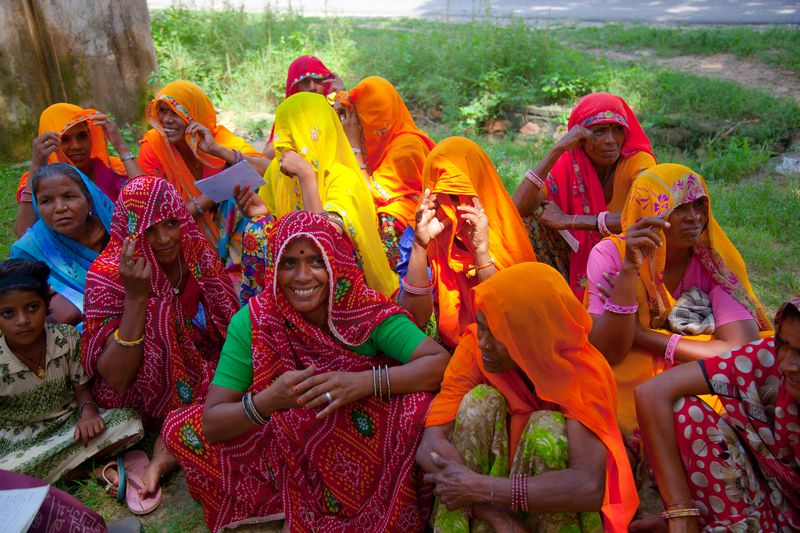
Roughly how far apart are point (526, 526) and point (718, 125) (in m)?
5.30

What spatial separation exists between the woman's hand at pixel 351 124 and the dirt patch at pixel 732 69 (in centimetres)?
458

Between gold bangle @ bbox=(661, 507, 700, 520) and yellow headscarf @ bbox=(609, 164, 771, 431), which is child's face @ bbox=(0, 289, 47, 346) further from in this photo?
gold bangle @ bbox=(661, 507, 700, 520)

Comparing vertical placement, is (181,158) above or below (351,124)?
below

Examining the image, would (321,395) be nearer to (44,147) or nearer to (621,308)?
(621,308)

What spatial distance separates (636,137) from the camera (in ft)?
12.9

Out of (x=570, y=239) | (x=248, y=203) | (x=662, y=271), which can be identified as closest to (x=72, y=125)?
(x=248, y=203)

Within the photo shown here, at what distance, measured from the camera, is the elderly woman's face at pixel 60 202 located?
11.8 ft

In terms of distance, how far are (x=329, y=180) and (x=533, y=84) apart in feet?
14.7

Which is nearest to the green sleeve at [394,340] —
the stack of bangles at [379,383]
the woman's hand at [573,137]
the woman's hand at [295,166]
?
the stack of bangles at [379,383]

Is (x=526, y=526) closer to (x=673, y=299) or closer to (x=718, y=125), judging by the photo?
(x=673, y=299)

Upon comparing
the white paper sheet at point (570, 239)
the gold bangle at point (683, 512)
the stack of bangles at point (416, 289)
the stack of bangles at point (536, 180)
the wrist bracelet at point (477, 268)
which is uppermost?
the stack of bangles at point (536, 180)

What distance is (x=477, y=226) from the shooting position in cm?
326

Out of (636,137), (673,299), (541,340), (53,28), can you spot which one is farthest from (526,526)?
(53,28)

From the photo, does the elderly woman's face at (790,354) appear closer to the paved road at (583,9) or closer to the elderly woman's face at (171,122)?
the elderly woman's face at (171,122)
